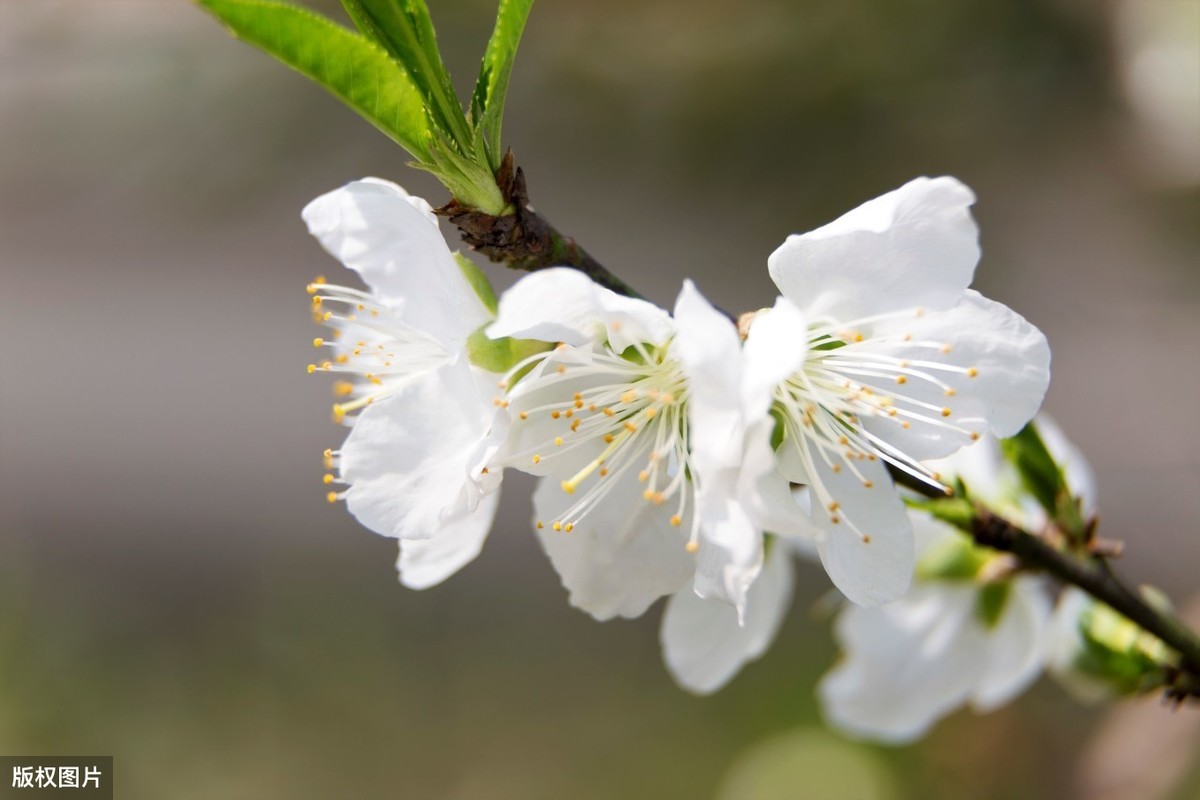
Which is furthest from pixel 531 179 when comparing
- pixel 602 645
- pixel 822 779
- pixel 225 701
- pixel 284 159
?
pixel 822 779

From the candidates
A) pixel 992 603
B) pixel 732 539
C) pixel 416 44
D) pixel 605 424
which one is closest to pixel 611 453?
pixel 605 424

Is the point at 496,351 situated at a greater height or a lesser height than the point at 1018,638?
greater

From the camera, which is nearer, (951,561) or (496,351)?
(496,351)

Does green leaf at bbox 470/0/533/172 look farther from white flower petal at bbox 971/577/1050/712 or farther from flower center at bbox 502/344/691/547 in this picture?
white flower petal at bbox 971/577/1050/712

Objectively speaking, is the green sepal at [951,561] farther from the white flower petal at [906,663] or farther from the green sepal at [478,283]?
the green sepal at [478,283]

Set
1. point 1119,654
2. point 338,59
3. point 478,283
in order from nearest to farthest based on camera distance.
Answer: point 338,59 → point 478,283 → point 1119,654

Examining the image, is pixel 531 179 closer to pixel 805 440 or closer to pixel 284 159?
pixel 284 159

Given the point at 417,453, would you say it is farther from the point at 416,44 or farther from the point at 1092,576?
the point at 1092,576
